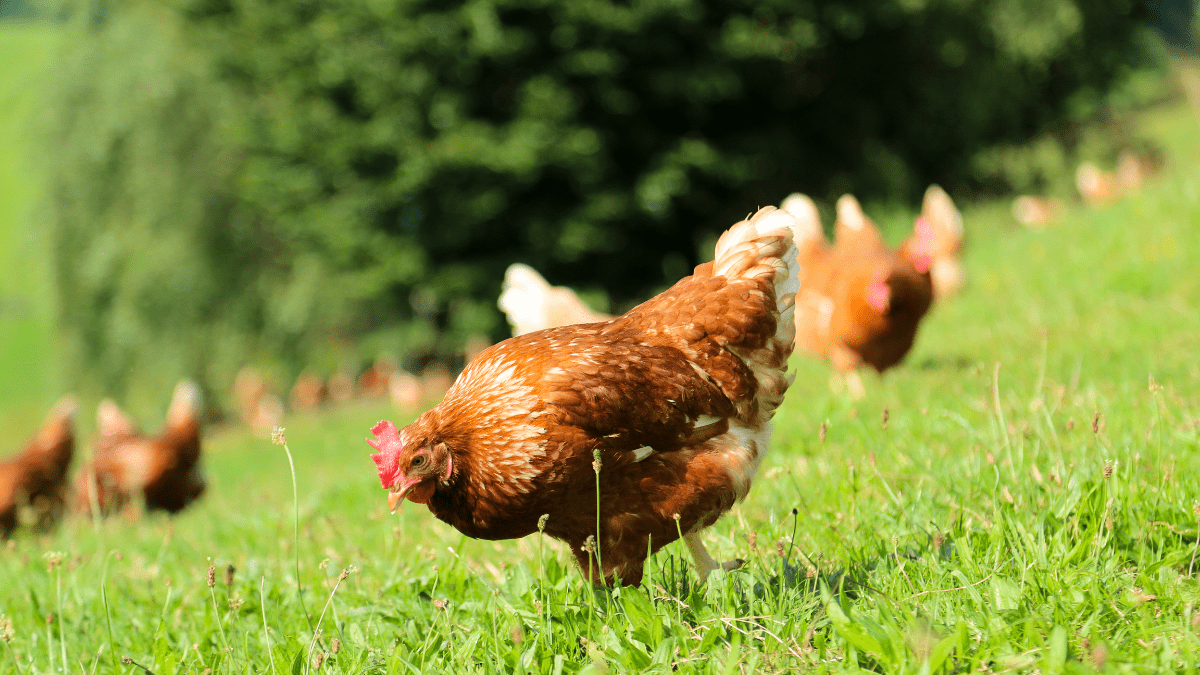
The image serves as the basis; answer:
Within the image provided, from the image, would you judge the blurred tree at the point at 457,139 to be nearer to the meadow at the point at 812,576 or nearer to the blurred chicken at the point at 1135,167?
the blurred chicken at the point at 1135,167

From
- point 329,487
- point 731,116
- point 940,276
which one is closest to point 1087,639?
point 329,487

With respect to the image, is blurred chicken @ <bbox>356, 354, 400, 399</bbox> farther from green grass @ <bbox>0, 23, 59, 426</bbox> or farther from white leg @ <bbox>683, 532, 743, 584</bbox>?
white leg @ <bbox>683, 532, 743, 584</bbox>

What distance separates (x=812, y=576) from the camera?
234 cm

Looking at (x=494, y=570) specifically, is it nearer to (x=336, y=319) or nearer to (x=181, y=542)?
(x=181, y=542)

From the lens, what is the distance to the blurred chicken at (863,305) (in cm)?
538

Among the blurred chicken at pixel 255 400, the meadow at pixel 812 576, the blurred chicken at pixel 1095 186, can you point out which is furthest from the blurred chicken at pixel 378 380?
the meadow at pixel 812 576

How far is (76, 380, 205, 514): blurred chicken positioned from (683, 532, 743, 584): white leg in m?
6.77

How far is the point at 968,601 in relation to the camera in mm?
2049

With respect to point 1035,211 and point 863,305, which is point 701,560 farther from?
point 1035,211

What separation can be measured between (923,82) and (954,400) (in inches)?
584

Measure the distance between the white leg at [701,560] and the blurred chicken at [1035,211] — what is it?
12.3 m

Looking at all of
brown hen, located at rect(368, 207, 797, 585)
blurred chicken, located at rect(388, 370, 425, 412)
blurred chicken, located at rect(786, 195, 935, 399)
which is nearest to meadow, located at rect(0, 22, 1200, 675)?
brown hen, located at rect(368, 207, 797, 585)

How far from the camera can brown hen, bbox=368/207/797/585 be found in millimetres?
2281

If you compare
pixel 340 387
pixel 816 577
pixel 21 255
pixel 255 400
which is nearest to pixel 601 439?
pixel 816 577
